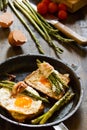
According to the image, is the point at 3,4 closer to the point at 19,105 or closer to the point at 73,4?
the point at 73,4

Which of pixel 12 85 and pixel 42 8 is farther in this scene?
pixel 42 8

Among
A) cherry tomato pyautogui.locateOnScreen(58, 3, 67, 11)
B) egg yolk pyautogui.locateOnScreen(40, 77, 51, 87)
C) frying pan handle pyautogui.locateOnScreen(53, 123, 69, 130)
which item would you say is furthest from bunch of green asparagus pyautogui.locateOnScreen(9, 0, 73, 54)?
frying pan handle pyautogui.locateOnScreen(53, 123, 69, 130)

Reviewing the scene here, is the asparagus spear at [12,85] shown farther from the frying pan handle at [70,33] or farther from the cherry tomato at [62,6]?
the cherry tomato at [62,6]

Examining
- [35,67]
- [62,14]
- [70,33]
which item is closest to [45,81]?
[35,67]

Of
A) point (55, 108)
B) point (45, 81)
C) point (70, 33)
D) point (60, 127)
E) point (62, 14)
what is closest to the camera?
point (60, 127)

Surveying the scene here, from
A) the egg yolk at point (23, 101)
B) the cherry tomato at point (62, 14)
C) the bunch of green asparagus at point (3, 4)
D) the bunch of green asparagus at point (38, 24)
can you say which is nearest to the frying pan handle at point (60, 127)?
the egg yolk at point (23, 101)

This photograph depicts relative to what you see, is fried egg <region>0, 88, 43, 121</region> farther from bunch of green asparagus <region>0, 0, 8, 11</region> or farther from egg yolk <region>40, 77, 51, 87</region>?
bunch of green asparagus <region>0, 0, 8, 11</region>

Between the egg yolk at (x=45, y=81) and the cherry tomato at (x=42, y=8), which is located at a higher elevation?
the cherry tomato at (x=42, y=8)
